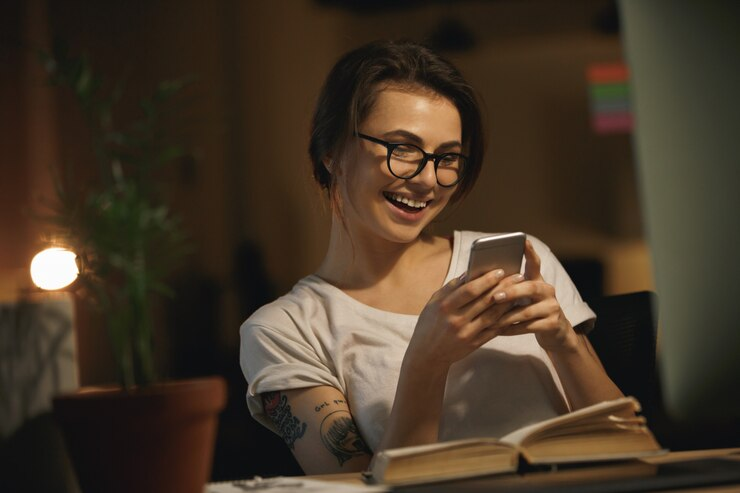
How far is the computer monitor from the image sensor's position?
597 mm

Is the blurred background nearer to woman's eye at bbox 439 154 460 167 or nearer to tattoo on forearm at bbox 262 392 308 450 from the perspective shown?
tattoo on forearm at bbox 262 392 308 450

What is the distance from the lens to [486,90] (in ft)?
13.8

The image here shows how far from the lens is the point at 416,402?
113 cm

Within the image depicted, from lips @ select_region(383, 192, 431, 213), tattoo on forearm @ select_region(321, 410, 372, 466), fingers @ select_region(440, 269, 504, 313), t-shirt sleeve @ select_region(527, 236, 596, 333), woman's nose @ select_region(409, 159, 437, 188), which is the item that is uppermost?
woman's nose @ select_region(409, 159, 437, 188)

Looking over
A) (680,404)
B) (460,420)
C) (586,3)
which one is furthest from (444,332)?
(586,3)

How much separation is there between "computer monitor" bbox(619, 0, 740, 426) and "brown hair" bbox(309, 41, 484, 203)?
0.78m

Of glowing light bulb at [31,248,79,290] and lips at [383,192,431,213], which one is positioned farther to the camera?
lips at [383,192,431,213]

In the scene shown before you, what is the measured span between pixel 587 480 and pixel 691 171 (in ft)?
0.94

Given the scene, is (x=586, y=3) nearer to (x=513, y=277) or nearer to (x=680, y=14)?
(x=513, y=277)

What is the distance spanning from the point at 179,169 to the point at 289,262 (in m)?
0.70

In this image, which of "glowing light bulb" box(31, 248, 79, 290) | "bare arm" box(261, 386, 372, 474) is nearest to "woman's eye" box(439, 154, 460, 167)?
"bare arm" box(261, 386, 372, 474)

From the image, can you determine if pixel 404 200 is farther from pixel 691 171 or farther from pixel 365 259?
pixel 691 171

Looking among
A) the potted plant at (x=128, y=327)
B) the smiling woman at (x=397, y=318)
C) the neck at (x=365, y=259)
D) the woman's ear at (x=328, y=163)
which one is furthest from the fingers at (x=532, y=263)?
the potted plant at (x=128, y=327)

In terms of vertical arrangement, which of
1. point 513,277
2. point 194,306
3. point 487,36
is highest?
point 487,36
